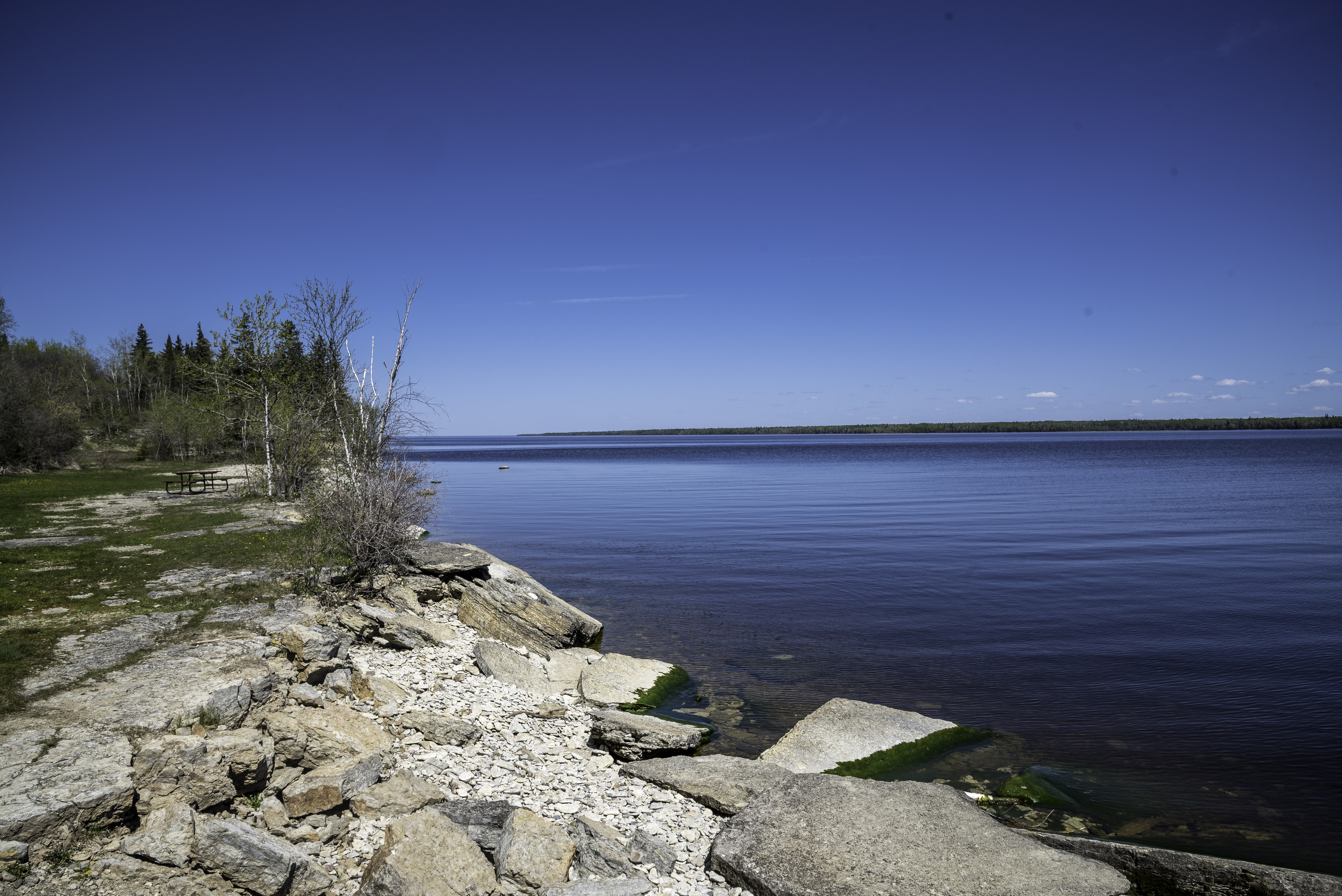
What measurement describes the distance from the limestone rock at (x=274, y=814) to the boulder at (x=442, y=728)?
2.01m

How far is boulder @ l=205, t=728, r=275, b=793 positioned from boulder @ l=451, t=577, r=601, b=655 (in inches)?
234

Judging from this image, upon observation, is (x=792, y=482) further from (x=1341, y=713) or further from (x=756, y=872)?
(x=756, y=872)

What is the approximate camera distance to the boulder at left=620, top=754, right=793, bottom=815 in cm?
669

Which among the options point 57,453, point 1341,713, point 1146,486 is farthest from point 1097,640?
point 57,453

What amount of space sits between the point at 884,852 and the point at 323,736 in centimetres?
543

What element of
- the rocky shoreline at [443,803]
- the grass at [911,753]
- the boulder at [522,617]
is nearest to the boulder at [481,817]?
the rocky shoreline at [443,803]

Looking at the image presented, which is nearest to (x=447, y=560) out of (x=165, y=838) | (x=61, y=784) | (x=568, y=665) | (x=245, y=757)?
(x=568, y=665)

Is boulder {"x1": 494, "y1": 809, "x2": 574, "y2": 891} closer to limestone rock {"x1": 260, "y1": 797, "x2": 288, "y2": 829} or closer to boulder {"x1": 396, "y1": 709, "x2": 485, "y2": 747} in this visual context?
limestone rock {"x1": 260, "y1": 797, "x2": 288, "y2": 829}

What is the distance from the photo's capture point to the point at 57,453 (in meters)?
40.2

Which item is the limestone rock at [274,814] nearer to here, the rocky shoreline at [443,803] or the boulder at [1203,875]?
the rocky shoreline at [443,803]

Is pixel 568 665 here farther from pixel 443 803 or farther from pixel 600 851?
pixel 600 851

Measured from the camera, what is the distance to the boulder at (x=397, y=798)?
5957mm

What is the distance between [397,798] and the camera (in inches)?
242

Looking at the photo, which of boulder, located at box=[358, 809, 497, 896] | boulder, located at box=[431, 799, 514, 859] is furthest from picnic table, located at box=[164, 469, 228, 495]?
boulder, located at box=[358, 809, 497, 896]
